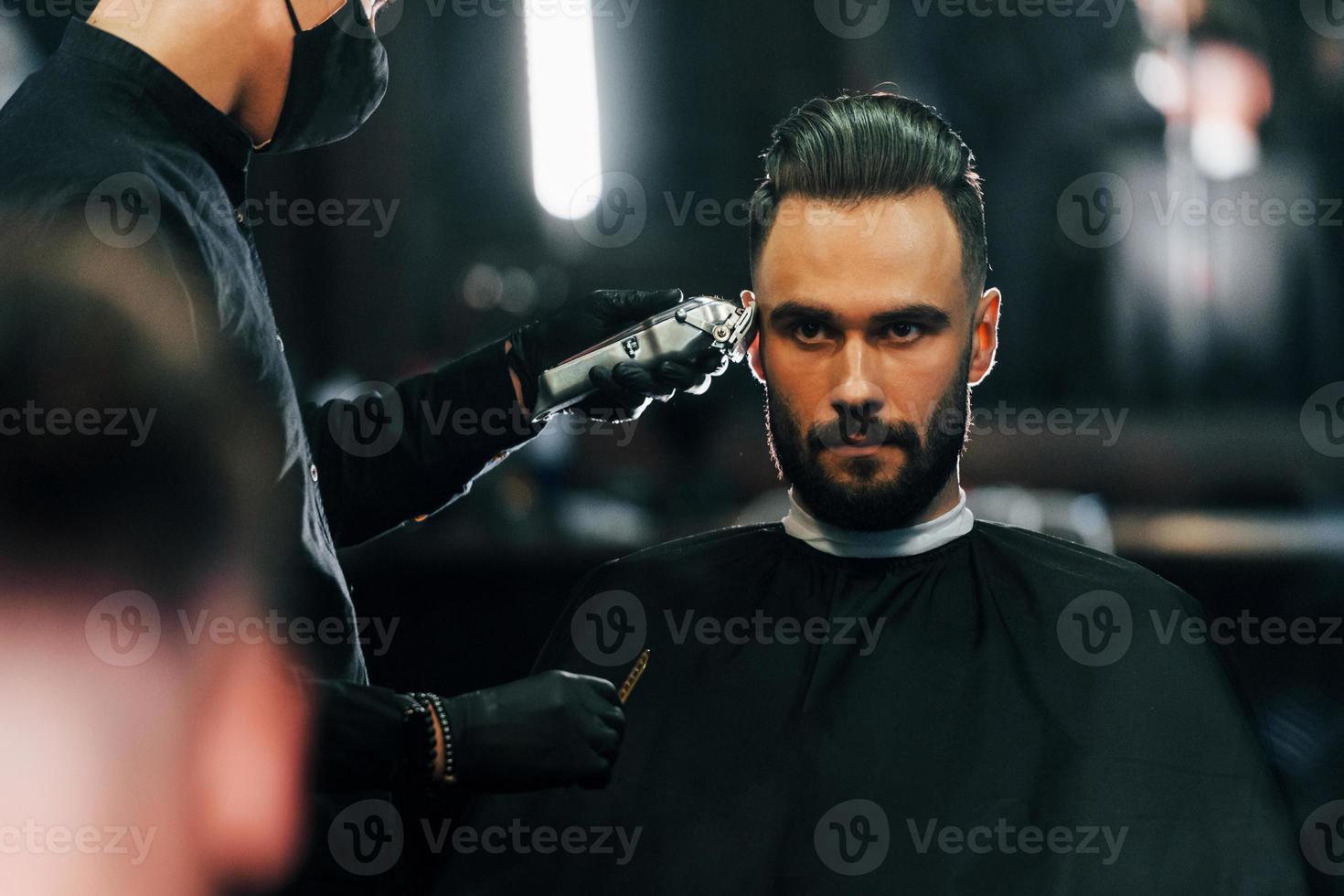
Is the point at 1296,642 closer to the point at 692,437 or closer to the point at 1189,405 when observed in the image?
the point at 1189,405

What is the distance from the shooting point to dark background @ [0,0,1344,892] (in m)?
4.96

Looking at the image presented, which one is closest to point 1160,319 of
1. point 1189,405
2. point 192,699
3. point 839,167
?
point 1189,405

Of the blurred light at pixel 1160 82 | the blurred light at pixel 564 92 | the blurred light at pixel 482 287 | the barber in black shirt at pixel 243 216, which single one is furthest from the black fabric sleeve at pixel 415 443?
the blurred light at pixel 1160 82

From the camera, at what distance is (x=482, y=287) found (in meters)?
5.27

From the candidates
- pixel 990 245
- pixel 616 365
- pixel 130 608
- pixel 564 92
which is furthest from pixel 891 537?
pixel 990 245

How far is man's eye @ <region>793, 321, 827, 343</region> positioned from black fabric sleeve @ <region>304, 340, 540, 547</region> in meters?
0.45

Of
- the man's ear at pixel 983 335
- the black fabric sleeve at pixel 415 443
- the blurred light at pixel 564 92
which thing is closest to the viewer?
the man's ear at pixel 983 335

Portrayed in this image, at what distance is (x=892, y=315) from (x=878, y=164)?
0.23 m

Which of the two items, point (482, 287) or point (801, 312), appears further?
point (482, 287)

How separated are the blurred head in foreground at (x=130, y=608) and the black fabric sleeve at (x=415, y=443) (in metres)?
0.37

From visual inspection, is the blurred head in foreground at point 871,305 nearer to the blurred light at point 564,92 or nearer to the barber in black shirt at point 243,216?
the barber in black shirt at point 243,216

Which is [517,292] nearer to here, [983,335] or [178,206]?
[983,335]

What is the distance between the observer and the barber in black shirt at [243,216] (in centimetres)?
142

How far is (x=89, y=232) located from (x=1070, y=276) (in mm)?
4742
